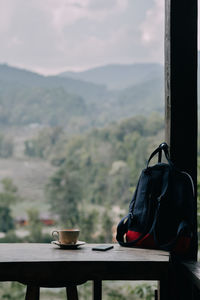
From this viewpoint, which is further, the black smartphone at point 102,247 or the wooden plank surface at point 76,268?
the black smartphone at point 102,247

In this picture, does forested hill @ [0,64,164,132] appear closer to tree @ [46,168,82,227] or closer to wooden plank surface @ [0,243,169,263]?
tree @ [46,168,82,227]

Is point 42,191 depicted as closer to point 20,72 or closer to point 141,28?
point 20,72

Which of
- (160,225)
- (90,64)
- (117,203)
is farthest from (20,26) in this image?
(160,225)

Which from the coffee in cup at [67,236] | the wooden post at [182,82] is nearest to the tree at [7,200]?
the coffee in cup at [67,236]

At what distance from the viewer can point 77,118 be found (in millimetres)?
21969

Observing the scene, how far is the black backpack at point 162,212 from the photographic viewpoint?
4.95ft

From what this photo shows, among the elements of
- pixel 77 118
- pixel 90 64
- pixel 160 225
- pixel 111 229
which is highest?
pixel 90 64

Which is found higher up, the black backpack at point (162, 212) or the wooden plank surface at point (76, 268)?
the black backpack at point (162, 212)

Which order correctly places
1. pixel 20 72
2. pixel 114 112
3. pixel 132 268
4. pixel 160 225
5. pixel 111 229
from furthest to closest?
pixel 20 72 < pixel 114 112 < pixel 111 229 < pixel 160 225 < pixel 132 268

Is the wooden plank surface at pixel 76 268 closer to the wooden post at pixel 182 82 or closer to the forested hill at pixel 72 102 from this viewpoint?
the wooden post at pixel 182 82

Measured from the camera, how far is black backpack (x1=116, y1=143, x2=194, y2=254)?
1.51m

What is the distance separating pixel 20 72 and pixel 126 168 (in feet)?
29.9

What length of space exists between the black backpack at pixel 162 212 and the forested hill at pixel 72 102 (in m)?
19.3

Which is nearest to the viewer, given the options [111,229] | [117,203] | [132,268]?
[132,268]
